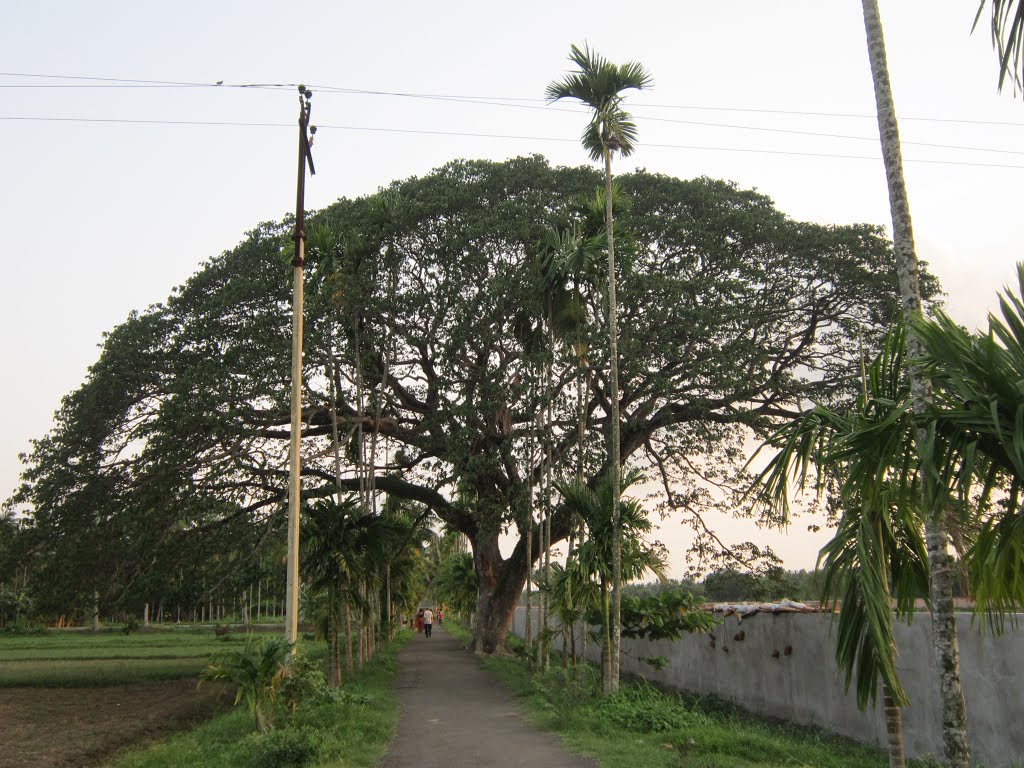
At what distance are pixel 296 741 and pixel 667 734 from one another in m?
4.91

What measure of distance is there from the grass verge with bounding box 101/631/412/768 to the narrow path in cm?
35

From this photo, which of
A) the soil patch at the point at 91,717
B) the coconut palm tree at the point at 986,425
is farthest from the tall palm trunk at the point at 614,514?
the coconut palm tree at the point at 986,425

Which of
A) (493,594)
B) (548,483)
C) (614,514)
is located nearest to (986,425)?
(614,514)

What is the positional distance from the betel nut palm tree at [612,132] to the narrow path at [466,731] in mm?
2574

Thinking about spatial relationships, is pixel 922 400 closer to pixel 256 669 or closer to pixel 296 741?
pixel 296 741

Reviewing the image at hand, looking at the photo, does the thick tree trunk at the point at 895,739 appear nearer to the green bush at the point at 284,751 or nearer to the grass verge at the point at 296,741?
the grass verge at the point at 296,741

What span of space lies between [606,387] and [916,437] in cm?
1763

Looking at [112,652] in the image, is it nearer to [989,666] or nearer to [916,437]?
[989,666]

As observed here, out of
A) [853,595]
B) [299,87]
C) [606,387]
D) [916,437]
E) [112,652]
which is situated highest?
[299,87]

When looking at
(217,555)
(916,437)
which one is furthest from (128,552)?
(916,437)

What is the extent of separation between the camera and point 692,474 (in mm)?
24719

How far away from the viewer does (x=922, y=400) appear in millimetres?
6594

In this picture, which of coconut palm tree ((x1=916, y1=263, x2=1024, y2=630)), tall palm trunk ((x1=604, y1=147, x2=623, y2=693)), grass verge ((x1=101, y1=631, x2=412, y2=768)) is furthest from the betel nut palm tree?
coconut palm tree ((x1=916, y1=263, x2=1024, y2=630))

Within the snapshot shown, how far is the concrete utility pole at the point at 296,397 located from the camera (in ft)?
39.9
